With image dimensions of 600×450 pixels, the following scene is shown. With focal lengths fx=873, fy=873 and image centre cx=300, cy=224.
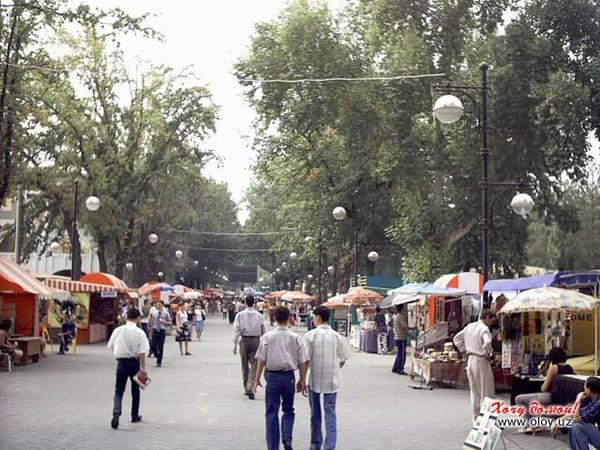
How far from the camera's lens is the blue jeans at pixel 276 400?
382 inches

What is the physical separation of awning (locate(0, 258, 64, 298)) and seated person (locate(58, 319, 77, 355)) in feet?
15.3

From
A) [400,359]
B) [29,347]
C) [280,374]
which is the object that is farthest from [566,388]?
[29,347]

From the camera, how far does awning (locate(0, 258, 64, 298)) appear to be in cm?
2366

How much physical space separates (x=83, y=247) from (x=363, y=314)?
1383 inches

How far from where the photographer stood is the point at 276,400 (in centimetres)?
980

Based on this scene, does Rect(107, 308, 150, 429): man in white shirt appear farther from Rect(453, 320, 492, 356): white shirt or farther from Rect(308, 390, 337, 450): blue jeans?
Rect(453, 320, 492, 356): white shirt

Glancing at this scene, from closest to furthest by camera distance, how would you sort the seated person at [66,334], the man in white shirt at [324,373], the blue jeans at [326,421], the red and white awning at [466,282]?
the blue jeans at [326,421] < the man in white shirt at [324,373] < the red and white awning at [466,282] < the seated person at [66,334]

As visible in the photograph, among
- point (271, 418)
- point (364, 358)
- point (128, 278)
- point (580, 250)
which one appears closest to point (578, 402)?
point (271, 418)

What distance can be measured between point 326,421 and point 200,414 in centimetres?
401

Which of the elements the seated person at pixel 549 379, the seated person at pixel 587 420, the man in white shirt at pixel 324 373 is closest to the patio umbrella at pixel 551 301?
the seated person at pixel 549 379

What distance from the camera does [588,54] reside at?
3447 centimetres

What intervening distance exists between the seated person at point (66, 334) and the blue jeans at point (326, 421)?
67.7 feet

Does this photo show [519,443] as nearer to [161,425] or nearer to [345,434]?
[345,434]

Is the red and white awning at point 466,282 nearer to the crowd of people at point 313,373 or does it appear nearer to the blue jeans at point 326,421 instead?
the crowd of people at point 313,373
